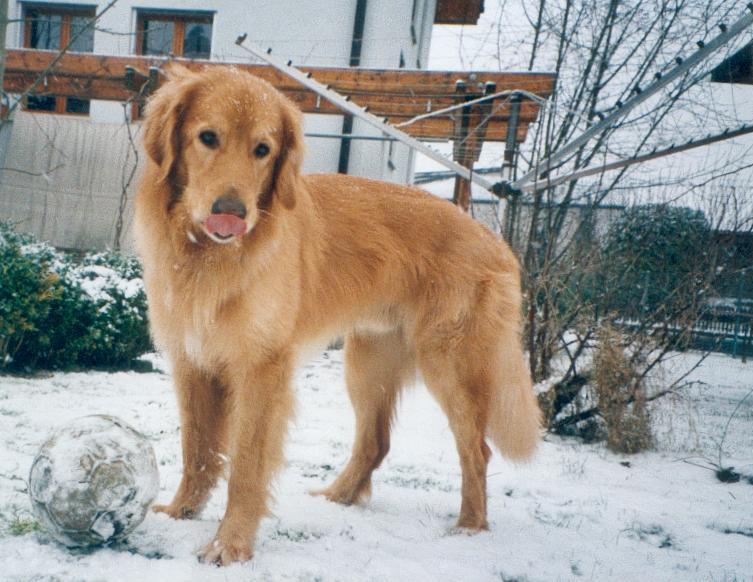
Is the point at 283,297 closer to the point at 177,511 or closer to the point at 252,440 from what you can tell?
the point at 252,440

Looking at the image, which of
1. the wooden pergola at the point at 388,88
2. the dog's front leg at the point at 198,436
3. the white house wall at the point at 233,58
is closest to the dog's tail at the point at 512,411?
the dog's front leg at the point at 198,436

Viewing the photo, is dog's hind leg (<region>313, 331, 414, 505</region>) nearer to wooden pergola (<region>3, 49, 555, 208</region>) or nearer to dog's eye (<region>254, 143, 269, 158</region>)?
dog's eye (<region>254, 143, 269, 158</region>)

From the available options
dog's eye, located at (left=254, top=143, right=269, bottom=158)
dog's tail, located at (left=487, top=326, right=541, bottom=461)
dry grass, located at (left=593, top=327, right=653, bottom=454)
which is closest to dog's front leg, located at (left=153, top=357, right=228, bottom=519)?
dog's eye, located at (left=254, top=143, right=269, bottom=158)

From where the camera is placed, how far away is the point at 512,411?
3158mm

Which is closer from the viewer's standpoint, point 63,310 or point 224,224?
point 224,224

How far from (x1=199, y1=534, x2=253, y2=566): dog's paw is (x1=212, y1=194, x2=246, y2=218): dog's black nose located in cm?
125

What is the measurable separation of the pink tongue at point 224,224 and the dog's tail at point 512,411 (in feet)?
5.06

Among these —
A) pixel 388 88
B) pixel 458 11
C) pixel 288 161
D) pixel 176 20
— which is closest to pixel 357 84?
pixel 388 88

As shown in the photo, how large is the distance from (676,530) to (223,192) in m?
2.71

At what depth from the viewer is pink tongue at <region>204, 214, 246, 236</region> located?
7.30 ft

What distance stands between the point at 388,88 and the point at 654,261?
374 centimetres

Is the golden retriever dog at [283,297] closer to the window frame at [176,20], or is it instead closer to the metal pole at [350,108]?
the metal pole at [350,108]

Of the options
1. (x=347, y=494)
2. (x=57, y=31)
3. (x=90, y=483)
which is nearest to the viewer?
(x=90, y=483)

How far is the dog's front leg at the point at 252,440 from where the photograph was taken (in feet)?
8.21
